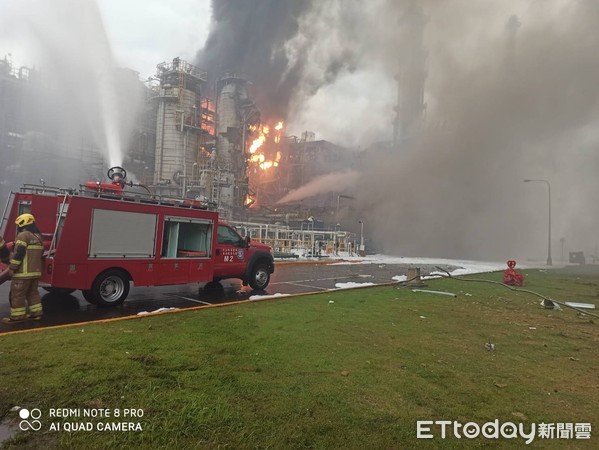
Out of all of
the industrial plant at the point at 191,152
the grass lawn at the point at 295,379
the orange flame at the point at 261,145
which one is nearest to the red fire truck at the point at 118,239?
the grass lawn at the point at 295,379

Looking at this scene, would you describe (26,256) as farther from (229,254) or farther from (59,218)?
(229,254)

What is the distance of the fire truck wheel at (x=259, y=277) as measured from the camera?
11016 millimetres

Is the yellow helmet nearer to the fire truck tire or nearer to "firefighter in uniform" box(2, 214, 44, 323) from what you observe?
"firefighter in uniform" box(2, 214, 44, 323)

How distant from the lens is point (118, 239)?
805cm

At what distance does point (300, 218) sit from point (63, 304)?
3843 centimetres

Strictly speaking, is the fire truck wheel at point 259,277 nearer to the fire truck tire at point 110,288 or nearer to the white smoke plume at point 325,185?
the fire truck tire at point 110,288

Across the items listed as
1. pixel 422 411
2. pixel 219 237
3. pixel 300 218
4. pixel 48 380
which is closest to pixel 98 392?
pixel 48 380

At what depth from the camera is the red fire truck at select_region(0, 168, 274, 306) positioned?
7.42 metres

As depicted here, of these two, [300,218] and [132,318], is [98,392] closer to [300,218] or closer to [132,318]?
[132,318]

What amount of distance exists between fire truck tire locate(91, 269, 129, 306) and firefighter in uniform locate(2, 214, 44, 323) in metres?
1.16

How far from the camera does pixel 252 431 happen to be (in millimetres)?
2951

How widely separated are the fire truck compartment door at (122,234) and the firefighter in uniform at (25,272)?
113cm

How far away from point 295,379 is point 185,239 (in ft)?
20.3

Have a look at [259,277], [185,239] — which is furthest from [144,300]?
[259,277]
